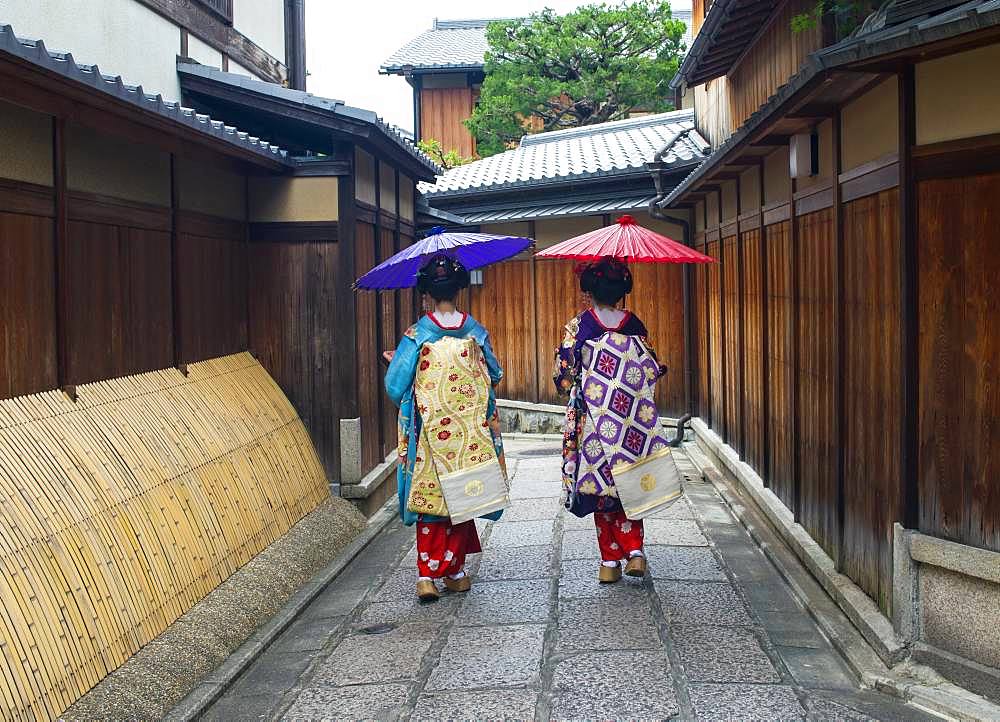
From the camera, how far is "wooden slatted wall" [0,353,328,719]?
4969 mm

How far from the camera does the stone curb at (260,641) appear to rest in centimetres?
560

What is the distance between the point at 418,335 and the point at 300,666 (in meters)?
2.49

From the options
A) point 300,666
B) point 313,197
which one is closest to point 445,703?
point 300,666

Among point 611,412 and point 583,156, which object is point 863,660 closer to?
point 611,412

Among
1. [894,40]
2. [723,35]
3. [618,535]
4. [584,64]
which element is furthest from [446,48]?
[894,40]

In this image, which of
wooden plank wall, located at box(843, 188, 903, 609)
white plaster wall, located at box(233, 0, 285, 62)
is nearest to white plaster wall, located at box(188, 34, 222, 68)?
white plaster wall, located at box(233, 0, 285, 62)

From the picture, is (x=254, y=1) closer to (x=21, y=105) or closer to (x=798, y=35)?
(x=798, y=35)

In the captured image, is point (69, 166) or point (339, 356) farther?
point (339, 356)

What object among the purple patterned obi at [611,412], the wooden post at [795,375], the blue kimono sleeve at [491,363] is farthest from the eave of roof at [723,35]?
the blue kimono sleeve at [491,363]

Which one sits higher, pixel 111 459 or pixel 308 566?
pixel 111 459

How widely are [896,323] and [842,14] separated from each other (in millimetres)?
2783

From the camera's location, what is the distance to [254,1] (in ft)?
40.9

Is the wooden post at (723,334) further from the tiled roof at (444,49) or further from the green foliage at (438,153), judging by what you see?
the tiled roof at (444,49)

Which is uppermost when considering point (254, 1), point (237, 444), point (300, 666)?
point (254, 1)
